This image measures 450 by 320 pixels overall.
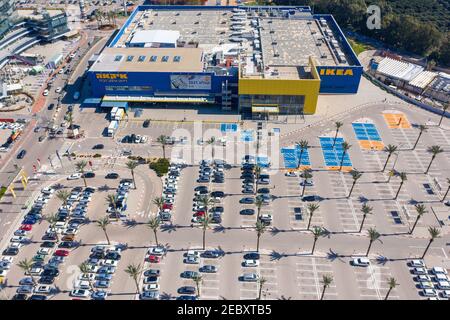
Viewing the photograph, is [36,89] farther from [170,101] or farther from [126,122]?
[170,101]

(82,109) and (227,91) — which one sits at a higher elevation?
(227,91)

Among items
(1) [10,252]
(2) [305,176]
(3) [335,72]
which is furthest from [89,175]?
(3) [335,72]

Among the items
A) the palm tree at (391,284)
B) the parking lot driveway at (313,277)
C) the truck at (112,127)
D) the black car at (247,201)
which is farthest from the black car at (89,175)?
the palm tree at (391,284)

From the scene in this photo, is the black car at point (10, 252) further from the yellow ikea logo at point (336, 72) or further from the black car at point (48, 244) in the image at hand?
the yellow ikea logo at point (336, 72)

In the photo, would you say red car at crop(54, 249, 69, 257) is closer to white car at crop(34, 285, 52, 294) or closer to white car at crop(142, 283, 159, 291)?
white car at crop(34, 285, 52, 294)

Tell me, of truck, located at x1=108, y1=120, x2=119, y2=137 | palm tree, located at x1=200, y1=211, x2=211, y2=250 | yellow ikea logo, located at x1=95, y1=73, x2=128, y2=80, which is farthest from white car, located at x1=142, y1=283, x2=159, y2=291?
yellow ikea logo, located at x1=95, y1=73, x2=128, y2=80

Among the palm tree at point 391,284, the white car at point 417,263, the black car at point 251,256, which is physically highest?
the palm tree at point 391,284
